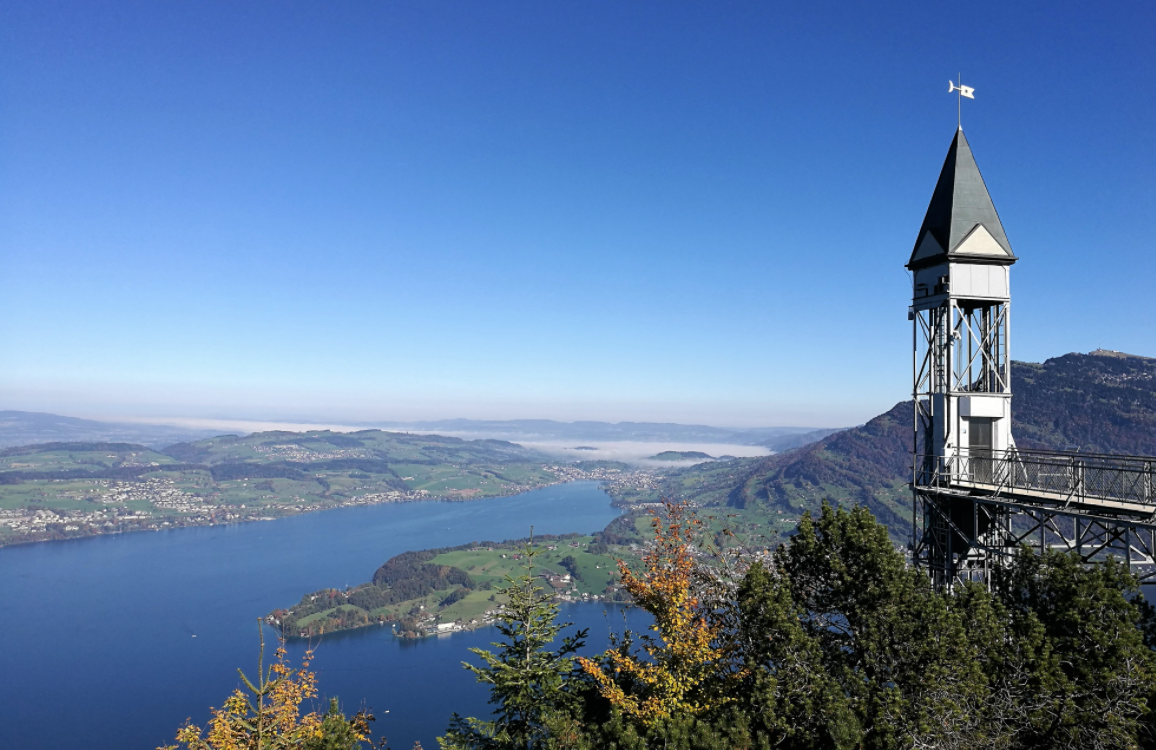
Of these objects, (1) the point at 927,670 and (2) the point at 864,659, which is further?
(2) the point at 864,659

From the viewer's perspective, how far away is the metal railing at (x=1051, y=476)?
12.7 m

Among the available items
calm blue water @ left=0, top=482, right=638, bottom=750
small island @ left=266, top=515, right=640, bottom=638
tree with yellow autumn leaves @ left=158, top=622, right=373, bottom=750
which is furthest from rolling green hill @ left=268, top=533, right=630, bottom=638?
tree with yellow autumn leaves @ left=158, top=622, right=373, bottom=750

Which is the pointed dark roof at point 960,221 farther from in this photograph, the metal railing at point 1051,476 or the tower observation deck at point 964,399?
the metal railing at point 1051,476

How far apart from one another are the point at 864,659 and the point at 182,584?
158452mm

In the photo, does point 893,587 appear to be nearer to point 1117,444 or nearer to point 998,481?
point 998,481

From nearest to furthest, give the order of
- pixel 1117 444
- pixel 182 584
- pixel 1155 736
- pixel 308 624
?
pixel 1155 736, pixel 308 624, pixel 182 584, pixel 1117 444

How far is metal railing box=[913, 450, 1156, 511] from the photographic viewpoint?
41.7 ft

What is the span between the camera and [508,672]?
17.2 m

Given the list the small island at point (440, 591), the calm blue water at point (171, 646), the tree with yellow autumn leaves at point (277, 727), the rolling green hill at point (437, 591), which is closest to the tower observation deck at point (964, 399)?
the tree with yellow autumn leaves at point (277, 727)

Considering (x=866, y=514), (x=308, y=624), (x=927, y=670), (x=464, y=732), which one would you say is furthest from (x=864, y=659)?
(x=308, y=624)

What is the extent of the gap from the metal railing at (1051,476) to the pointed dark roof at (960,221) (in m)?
5.21

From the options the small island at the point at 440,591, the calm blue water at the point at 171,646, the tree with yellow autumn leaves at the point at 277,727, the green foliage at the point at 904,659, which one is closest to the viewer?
the green foliage at the point at 904,659

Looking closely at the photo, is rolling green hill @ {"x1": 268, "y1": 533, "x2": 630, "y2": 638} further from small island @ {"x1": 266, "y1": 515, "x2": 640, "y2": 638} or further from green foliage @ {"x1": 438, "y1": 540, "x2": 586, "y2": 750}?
green foliage @ {"x1": 438, "y1": 540, "x2": 586, "y2": 750}

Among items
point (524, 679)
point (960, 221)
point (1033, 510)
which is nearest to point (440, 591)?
point (524, 679)
